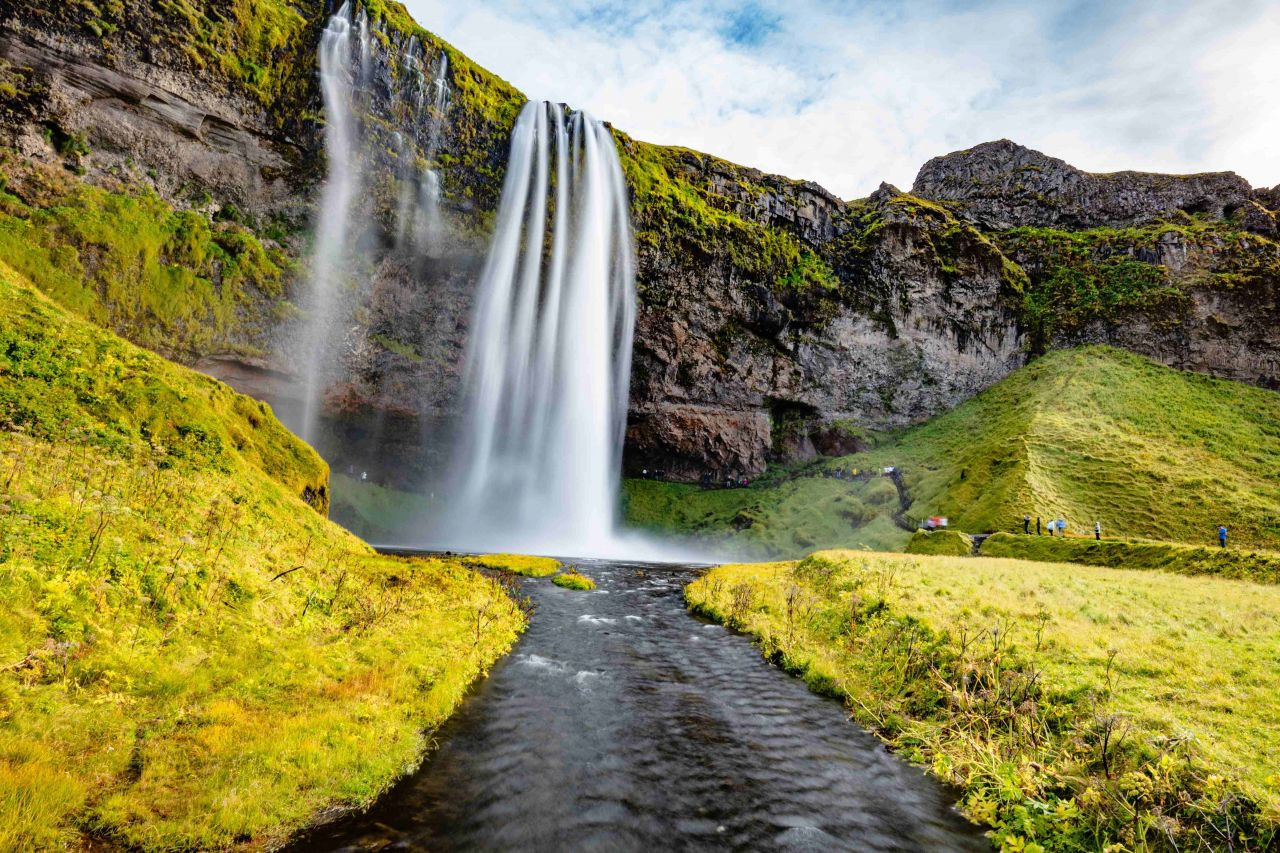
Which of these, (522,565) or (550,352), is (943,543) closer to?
(522,565)

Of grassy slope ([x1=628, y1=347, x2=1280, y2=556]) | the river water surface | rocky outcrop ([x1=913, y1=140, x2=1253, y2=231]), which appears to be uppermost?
rocky outcrop ([x1=913, y1=140, x2=1253, y2=231])

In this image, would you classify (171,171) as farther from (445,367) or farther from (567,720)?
(567,720)

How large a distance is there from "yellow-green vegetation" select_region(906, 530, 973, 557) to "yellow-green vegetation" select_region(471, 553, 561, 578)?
82.3 feet

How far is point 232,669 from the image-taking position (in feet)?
28.1

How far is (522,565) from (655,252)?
41.9m

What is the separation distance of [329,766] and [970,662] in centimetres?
1169

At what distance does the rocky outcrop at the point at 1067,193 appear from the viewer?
287 ft

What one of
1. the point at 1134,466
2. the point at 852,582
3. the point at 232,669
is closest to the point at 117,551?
the point at 232,669

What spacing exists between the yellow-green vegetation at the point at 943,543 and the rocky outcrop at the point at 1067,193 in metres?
77.1

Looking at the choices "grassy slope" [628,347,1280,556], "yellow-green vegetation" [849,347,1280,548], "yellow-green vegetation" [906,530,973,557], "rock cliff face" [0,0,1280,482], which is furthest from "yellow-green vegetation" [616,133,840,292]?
"yellow-green vegetation" [906,530,973,557]

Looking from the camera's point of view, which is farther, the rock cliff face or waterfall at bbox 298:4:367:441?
waterfall at bbox 298:4:367:441

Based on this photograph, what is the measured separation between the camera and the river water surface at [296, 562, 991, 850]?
21.5 ft

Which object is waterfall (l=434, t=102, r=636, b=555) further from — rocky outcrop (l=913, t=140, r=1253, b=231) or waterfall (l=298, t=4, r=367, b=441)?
rocky outcrop (l=913, t=140, r=1253, b=231)

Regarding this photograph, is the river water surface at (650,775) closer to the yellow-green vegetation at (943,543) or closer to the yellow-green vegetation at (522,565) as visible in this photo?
the yellow-green vegetation at (522,565)
